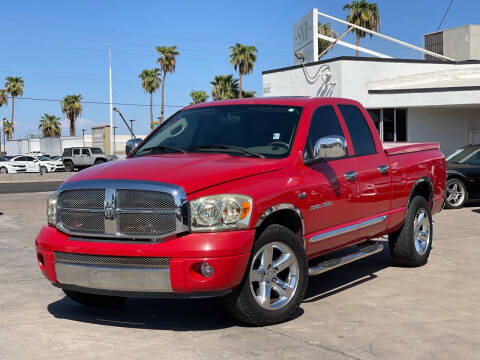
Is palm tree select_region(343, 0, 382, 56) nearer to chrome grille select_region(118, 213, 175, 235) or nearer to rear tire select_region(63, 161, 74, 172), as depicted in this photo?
rear tire select_region(63, 161, 74, 172)

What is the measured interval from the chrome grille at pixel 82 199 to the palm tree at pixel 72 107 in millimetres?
82913

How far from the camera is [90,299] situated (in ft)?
19.5

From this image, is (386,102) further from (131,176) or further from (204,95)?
(204,95)

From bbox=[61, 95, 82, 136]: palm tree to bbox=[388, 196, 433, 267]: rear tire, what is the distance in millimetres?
81304

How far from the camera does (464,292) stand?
641cm

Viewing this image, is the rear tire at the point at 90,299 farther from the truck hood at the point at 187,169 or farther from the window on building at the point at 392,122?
the window on building at the point at 392,122

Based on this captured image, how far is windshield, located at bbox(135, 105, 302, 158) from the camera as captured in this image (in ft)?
19.1

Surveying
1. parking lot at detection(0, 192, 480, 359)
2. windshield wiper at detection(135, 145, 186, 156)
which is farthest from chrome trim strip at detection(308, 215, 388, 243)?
windshield wiper at detection(135, 145, 186, 156)

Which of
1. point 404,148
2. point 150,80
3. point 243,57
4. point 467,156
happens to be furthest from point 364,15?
point 404,148

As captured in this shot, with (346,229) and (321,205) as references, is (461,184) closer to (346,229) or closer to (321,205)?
(346,229)

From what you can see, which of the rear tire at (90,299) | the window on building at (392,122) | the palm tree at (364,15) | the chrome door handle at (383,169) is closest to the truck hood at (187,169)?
the rear tire at (90,299)

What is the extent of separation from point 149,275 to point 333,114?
2.85 m

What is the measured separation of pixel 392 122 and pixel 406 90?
1.76 meters

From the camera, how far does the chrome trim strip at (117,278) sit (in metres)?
→ 4.75
